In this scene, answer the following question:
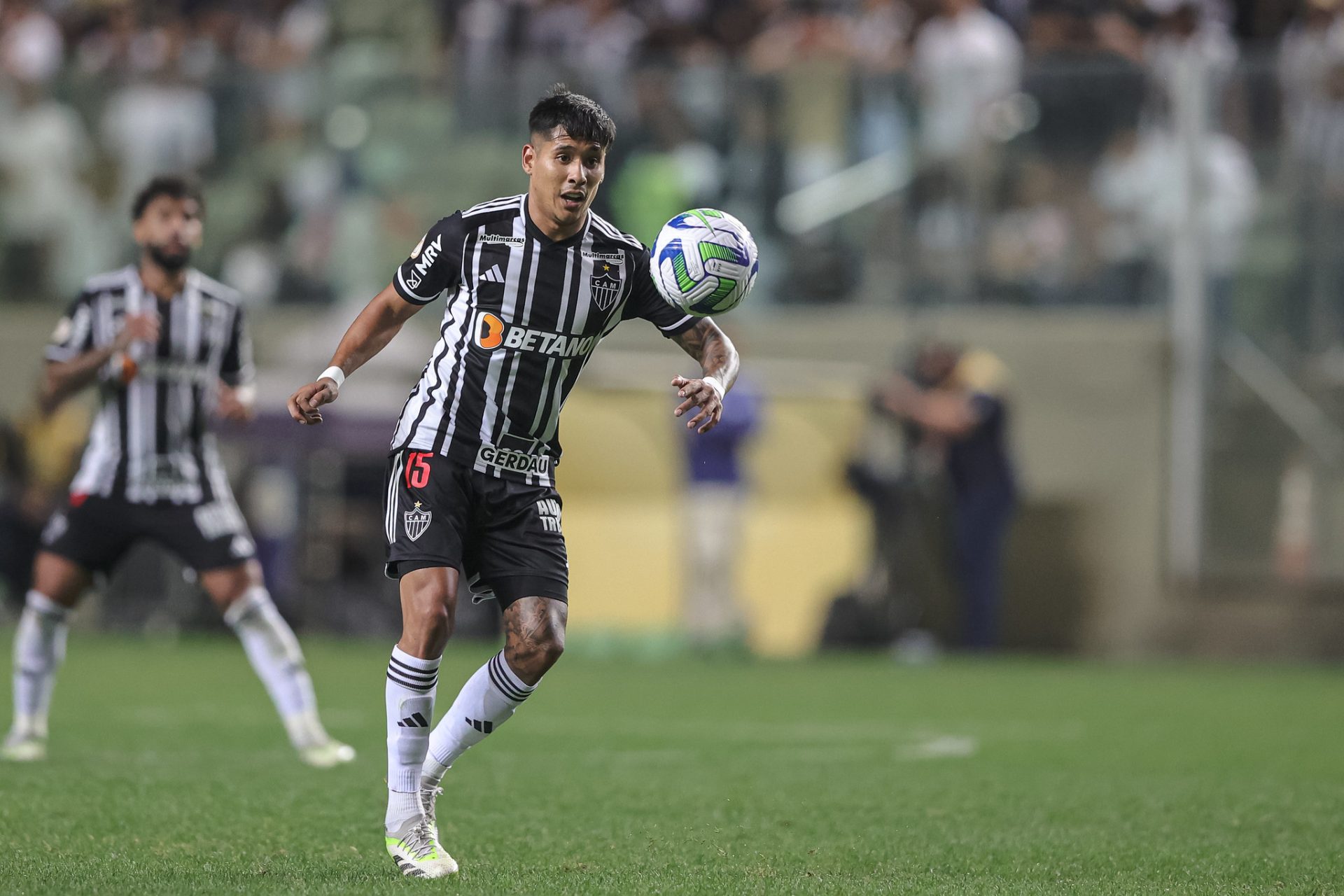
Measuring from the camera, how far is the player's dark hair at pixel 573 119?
6.15m

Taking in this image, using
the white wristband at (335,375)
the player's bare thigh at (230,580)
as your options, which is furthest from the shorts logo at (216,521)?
the white wristband at (335,375)

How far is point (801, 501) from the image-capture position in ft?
57.8

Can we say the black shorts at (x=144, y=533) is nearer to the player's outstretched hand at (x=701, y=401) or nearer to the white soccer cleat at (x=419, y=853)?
the white soccer cleat at (x=419, y=853)

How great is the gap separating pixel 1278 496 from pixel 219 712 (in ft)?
31.9

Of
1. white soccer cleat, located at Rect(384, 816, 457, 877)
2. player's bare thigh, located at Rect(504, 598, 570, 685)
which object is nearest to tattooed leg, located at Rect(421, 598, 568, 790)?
player's bare thigh, located at Rect(504, 598, 570, 685)

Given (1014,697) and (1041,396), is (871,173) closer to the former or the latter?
(1041,396)

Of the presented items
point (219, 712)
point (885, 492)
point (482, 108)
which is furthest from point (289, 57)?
point (219, 712)

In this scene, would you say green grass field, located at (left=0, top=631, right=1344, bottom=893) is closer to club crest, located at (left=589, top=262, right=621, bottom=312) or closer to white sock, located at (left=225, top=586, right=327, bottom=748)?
white sock, located at (left=225, top=586, right=327, bottom=748)

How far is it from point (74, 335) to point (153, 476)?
29.7 inches

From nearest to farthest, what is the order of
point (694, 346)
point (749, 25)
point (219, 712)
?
point (694, 346) < point (219, 712) < point (749, 25)

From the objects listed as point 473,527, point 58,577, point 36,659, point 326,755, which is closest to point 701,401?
point 473,527

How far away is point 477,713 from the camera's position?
20.6ft

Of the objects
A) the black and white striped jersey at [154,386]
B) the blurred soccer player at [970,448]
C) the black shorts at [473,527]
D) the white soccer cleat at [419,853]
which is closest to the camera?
the white soccer cleat at [419,853]

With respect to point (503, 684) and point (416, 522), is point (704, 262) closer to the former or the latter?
point (416, 522)
